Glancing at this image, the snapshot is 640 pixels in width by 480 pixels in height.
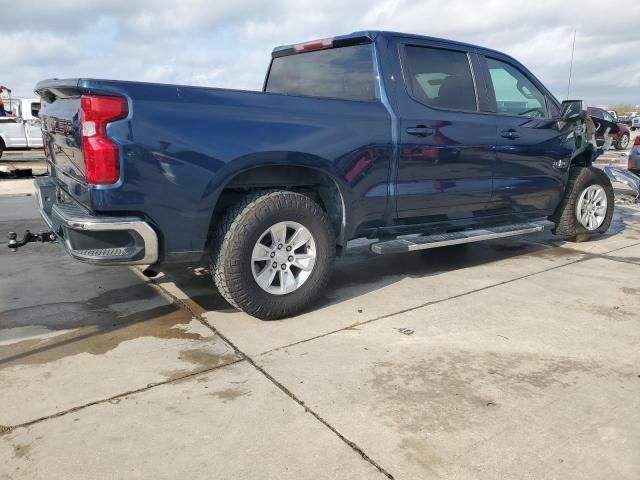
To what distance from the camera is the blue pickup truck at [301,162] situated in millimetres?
3121

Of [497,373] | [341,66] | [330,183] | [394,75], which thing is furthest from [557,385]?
[341,66]

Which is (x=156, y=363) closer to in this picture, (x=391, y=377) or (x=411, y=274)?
(x=391, y=377)

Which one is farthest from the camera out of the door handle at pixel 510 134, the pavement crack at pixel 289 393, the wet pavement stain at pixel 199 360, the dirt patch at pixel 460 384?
the door handle at pixel 510 134

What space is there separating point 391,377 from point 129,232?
67.1 inches

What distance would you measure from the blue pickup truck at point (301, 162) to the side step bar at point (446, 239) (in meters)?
0.02

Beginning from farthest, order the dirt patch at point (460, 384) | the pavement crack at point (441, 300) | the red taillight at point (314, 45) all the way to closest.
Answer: the red taillight at point (314, 45) → the pavement crack at point (441, 300) → the dirt patch at point (460, 384)

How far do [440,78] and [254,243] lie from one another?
7.34 feet

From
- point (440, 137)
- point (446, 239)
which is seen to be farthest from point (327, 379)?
point (440, 137)

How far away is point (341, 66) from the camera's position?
14.6 feet

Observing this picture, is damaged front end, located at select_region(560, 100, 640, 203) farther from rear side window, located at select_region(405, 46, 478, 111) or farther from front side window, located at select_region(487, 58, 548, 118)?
rear side window, located at select_region(405, 46, 478, 111)

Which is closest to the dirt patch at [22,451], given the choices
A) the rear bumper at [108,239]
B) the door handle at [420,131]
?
the rear bumper at [108,239]

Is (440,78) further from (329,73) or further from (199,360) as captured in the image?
(199,360)

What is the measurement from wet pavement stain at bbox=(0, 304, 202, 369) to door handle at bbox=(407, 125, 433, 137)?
2.13m

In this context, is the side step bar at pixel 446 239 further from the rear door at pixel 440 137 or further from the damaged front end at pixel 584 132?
the damaged front end at pixel 584 132
